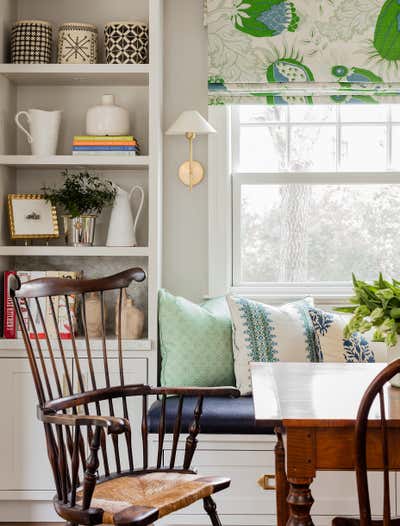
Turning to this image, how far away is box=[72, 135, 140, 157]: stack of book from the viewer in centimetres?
358

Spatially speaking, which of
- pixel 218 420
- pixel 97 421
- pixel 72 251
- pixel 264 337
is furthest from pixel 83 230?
pixel 97 421

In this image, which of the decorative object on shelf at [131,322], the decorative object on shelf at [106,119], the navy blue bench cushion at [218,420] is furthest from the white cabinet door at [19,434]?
the decorative object on shelf at [106,119]

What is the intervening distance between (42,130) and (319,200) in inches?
59.6

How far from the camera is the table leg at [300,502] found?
1.88m

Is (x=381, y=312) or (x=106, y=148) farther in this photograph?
(x=106, y=148)

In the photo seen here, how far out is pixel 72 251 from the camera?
3549 mm

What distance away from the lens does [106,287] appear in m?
2.85

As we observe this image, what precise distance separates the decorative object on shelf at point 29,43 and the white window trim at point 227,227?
0.92m

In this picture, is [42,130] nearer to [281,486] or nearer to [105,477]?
[105,477]

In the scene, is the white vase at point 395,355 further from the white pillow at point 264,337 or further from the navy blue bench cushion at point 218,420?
the white pillow at point 264,337

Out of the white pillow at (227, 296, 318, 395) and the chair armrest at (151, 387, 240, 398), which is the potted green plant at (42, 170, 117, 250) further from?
the chair armrest at (151, 387, 240, 398)

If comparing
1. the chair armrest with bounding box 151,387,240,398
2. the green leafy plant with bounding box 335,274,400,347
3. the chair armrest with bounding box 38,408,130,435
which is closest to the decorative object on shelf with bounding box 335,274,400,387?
the green leafy plant with bounding box 335,274,400,347

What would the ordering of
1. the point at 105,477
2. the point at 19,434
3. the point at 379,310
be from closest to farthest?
the point at 379,310
the point at 105,477
the point at 19,434

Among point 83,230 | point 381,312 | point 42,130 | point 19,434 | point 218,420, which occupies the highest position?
point 42,130
